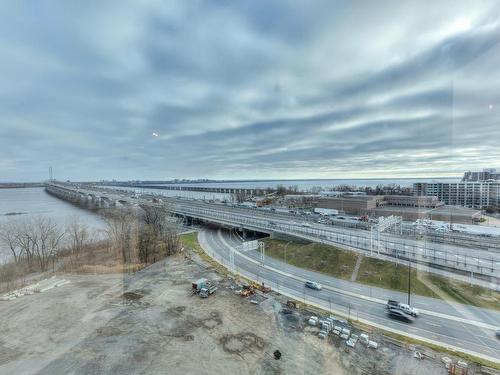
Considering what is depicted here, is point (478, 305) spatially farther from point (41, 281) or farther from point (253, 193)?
point (253, 193)

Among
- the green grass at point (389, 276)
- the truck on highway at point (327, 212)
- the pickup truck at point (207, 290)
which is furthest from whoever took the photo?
the truck on highway at point (327, 212)

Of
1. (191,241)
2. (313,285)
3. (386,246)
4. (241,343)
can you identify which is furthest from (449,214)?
(191,241)

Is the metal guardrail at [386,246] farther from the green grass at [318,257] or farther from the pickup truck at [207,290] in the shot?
the pickup truck at [207,290]

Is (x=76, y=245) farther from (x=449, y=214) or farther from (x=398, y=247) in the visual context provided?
(x=449, y=214)

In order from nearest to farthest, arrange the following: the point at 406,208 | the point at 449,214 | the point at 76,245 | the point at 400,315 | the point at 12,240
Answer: the point at 400,315, the point at 12,240, the point at 449,214, the point at 76,245, the point at 406,208

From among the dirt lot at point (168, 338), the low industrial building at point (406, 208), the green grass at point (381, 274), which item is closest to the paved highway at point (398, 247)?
the green grass at point (381, 274)

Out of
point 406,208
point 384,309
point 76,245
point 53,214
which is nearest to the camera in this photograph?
point 384,309
